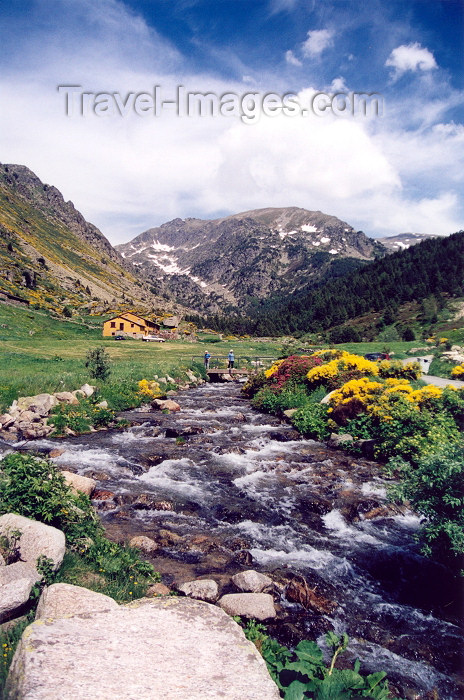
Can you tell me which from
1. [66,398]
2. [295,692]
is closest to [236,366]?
[66,398]

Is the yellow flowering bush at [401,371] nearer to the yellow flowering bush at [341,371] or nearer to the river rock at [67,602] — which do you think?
the yellow flowering bush at [341,371]

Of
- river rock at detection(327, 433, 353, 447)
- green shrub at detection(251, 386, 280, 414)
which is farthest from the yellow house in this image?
river rock at detection(327, 433, 353, 447)

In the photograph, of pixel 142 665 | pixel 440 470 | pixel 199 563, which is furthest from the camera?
pixel 199 563

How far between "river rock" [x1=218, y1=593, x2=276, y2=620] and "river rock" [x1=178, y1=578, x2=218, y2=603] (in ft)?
0.84

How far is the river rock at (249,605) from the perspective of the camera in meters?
6.48

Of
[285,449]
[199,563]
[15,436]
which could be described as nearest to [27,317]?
[15,436]

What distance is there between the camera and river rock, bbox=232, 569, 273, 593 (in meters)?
7.26

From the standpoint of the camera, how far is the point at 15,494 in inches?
303

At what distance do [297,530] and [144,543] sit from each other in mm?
3926

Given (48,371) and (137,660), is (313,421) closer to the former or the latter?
(137,660)

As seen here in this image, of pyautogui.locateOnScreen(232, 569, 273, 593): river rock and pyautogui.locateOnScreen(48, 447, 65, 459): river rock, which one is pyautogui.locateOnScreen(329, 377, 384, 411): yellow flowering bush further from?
pyautogui.locateOnScreen(48, 447, 65, 459): river rock

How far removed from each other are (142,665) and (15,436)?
15.6 meters

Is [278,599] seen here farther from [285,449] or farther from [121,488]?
[285,449]

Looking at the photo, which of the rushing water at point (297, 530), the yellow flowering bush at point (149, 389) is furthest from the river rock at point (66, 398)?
the yellow flowering bush at point (149, 389)
